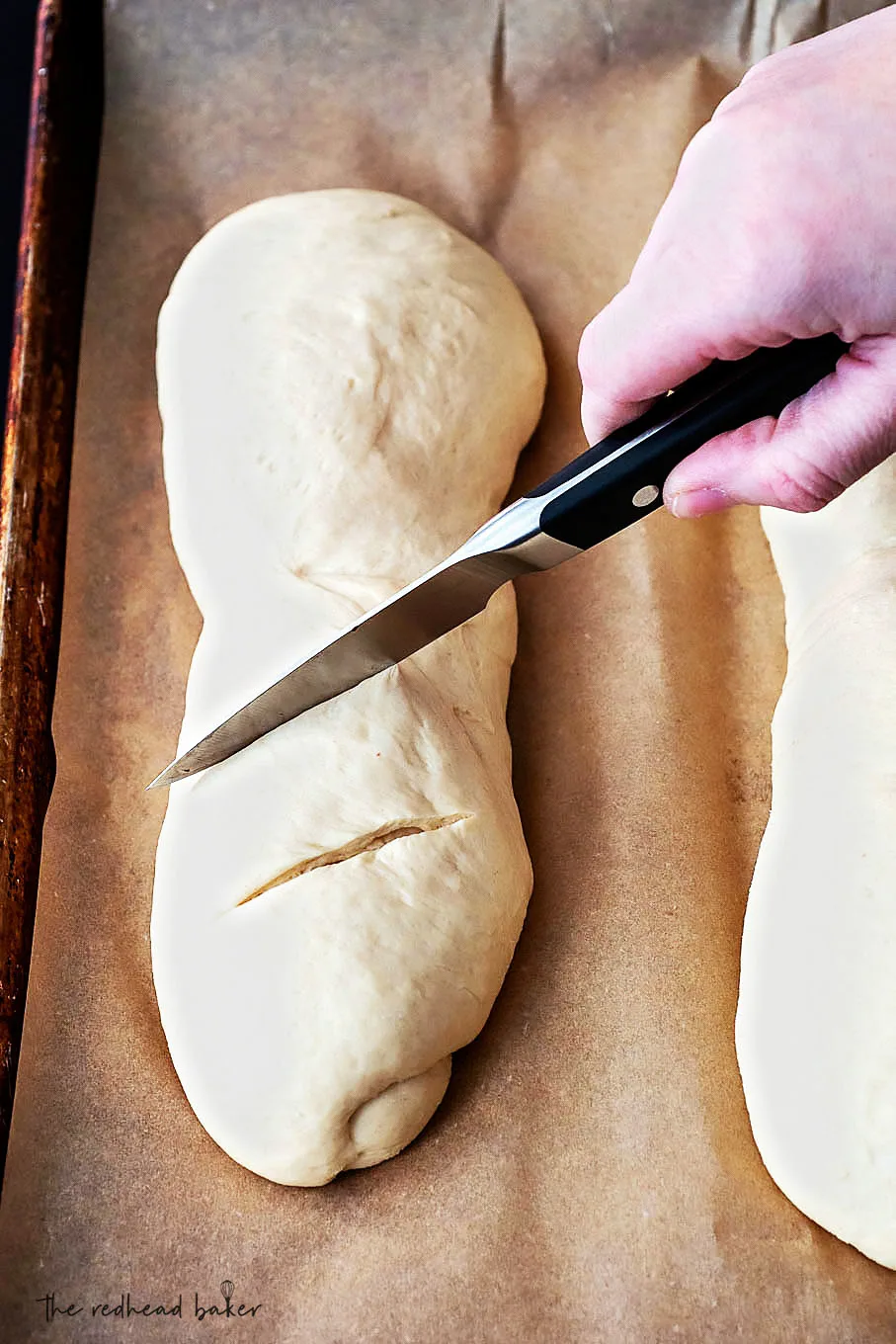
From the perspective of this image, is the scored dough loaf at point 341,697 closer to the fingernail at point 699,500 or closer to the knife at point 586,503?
the knife at point 586,503

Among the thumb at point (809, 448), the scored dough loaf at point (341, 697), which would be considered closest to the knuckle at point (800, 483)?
the thumb at point (809, 448)

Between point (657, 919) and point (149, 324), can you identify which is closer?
point (657, 919)

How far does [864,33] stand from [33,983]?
1492 mm

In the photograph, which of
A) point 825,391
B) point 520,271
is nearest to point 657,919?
point 825,391

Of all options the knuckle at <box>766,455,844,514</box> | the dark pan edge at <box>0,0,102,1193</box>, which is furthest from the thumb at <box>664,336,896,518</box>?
the dark pan edge at <box>0,0,102,1193</box>

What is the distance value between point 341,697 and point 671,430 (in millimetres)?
566

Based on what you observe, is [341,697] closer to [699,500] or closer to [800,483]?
[699,500]

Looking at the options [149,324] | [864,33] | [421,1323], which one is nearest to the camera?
[864,33]

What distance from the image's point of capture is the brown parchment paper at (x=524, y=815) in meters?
1.39

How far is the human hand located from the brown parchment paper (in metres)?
0.63

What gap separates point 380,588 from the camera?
65.5 inches

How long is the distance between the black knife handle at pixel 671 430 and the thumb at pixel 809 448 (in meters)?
0.01

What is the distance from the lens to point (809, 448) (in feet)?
3.94

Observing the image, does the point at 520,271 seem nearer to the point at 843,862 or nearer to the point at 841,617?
the point at 841,617
